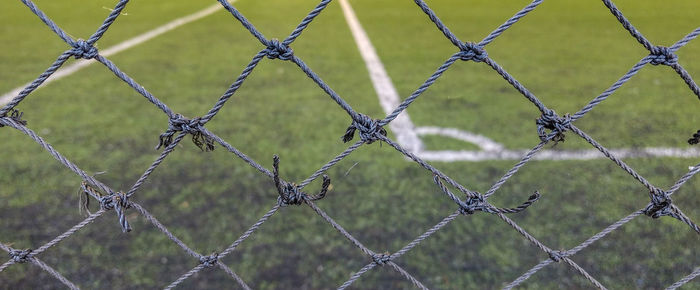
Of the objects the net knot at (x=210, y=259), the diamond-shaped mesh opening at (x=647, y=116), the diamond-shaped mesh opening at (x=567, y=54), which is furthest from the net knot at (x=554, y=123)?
the diamond-shaped mesh opening at (x=567, y=54)

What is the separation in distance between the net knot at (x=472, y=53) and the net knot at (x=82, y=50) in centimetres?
65

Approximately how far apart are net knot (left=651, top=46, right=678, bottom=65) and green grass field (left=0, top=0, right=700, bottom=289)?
886mm

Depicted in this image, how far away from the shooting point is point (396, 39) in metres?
4.13

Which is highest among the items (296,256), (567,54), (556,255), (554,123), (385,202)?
(567,54)

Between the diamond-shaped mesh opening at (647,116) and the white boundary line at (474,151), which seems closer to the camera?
the white boundary line at (474,151)

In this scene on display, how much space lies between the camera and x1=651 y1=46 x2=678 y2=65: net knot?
870 millimetres

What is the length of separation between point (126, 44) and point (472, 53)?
3598mm

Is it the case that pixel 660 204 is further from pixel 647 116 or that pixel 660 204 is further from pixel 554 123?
pixel 647 116

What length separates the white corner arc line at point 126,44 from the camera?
2932mm

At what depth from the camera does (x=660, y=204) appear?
949mm

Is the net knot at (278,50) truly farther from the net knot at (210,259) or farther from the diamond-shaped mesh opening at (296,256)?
the diamond-shaped mesh opening at (296,256)

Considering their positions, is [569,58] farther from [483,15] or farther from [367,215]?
[367,215]

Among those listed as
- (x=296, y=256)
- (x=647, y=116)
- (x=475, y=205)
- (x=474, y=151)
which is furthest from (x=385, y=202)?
(x=647, y=116)

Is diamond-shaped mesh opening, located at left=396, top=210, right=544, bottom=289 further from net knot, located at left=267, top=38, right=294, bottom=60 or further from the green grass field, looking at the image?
net knot, located at left=267, top=38, right=294, bottom=60
